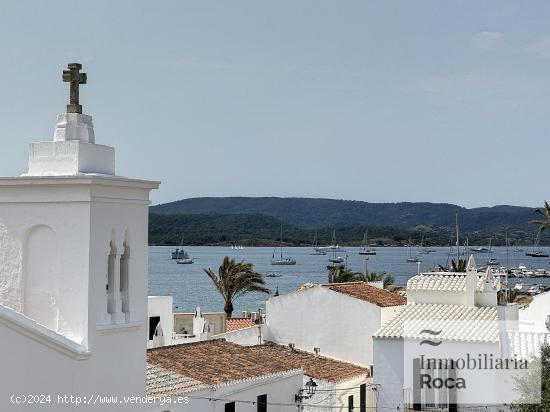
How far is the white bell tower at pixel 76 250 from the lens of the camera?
956 centimetres

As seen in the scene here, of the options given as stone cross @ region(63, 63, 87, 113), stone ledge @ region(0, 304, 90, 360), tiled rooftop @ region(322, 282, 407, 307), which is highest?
stone cross @ region(63, 63, 87, 113)

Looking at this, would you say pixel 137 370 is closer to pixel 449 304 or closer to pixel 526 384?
pixel 526 384

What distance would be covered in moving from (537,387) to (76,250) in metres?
9.47

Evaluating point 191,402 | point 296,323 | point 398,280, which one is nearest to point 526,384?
point 191,402

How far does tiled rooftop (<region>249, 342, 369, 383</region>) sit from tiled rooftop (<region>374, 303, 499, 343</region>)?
9.87 ft

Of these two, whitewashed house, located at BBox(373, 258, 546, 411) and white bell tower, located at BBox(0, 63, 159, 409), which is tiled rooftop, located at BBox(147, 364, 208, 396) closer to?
white bell tower, located at BBox(0, 63, 159, 409)

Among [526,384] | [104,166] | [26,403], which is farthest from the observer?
[526,384]

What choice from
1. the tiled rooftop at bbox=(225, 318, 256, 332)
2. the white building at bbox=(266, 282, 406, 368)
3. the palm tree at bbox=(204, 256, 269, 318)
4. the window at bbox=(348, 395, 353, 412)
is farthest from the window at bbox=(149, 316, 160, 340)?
the palm tree at bbox=(204, 256, 269, 318)

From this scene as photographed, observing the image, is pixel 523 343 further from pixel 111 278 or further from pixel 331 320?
pixel 111 278

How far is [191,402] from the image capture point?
16453 millimetres

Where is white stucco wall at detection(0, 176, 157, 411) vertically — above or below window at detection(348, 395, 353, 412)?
above

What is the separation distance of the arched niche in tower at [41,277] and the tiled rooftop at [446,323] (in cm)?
1353

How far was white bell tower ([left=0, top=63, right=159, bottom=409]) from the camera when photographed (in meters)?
9.56

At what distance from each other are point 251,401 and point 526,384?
6814mm
